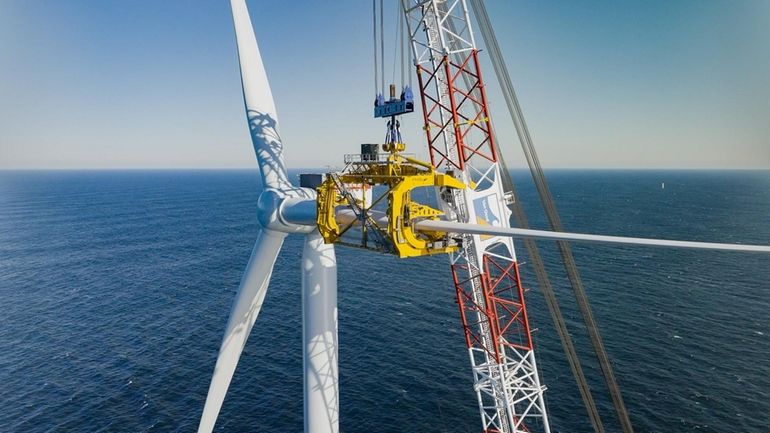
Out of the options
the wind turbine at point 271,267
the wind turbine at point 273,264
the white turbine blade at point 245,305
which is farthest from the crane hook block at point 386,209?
the white turbine blade at point 245,305

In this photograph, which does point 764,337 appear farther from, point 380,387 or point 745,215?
point 745,215

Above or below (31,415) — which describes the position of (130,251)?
above

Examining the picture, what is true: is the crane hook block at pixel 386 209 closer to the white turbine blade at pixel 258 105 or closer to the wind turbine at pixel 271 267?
the wind turbine at pixel 271 267

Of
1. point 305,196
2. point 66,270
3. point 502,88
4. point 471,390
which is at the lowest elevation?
point 471,390

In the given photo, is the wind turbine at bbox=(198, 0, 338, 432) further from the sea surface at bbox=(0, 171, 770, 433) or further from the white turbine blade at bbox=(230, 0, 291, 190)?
the sea surface at bbox=(0, 171, 770, 433)

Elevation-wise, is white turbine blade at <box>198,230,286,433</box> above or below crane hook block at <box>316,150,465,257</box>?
below

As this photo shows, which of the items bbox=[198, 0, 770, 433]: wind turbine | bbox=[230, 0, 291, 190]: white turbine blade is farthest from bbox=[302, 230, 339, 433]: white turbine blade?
bbox=[230, 0, 291, 190]: white turbine blade

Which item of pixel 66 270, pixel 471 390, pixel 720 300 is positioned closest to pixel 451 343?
pixel 471 390

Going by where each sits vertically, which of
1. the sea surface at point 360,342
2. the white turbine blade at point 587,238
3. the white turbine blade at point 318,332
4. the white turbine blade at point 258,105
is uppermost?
the white turbine blade at point 258,105
